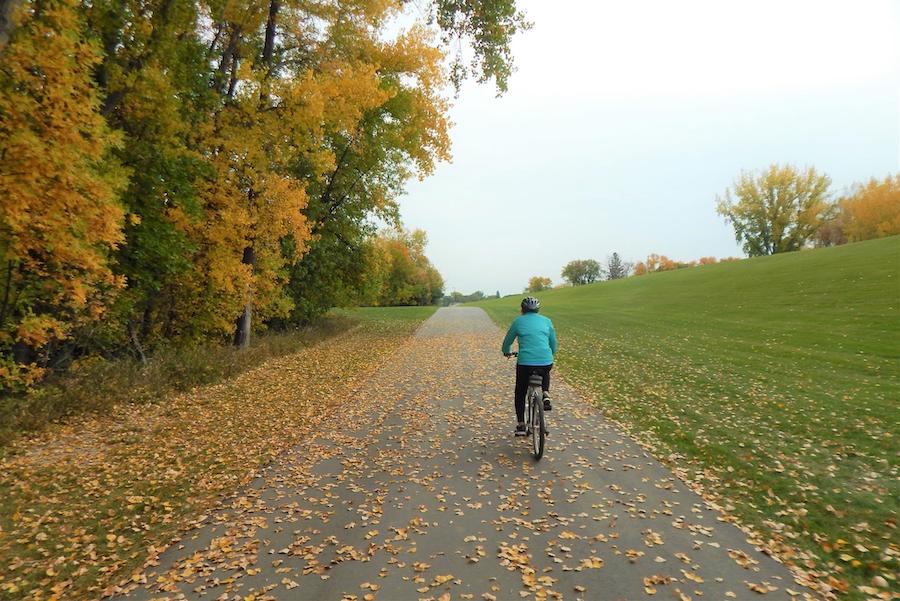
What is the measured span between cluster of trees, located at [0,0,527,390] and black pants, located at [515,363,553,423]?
22.3ft

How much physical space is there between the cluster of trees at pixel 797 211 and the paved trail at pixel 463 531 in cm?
7026

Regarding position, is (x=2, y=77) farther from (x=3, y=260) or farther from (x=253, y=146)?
(x=253, y=146)

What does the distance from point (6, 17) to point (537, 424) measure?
8471 millimetres

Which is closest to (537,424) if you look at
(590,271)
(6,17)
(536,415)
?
(536,415)

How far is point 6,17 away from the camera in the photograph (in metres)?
5.98

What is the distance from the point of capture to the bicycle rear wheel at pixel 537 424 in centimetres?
644

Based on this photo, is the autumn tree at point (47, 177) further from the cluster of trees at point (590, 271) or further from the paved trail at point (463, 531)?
the cluster of trees at point (590, 271)

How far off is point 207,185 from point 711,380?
44.5ft

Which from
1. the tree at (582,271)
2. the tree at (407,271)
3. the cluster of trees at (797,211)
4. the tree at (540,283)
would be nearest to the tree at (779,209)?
the cluster of trees at (797,211)

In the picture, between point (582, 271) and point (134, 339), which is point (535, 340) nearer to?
point (134, 339)

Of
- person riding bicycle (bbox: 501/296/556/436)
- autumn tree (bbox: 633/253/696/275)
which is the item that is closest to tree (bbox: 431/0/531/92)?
person riding bicycle (bbox: 501/296/556/436)

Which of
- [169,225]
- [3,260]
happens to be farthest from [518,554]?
[169,225]

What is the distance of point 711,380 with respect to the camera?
11.5 metres

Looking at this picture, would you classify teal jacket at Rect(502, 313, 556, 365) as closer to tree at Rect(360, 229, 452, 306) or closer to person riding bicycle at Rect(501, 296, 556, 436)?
person riding bicycle at Rect(501, 296, 556, 436)
